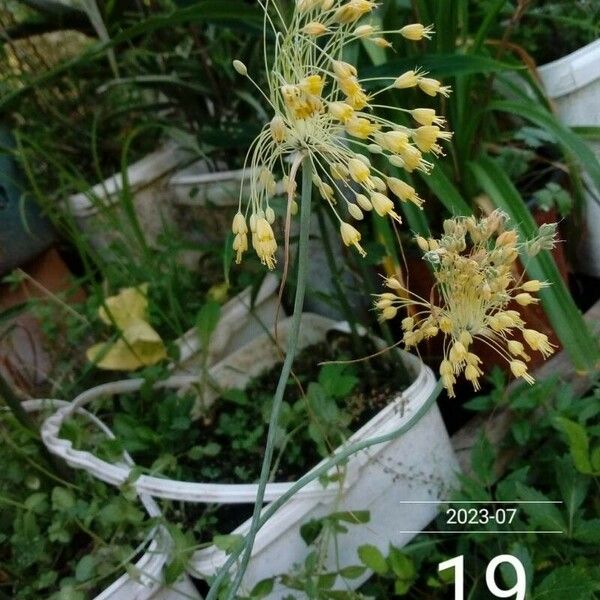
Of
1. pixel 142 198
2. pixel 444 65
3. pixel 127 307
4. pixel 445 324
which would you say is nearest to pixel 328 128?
pixel 445 324

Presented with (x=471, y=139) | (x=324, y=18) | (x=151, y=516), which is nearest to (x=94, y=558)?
(x=151, y=516)

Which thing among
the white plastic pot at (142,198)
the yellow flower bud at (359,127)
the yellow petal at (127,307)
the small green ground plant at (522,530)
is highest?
the yellow flower bud at (359,127)

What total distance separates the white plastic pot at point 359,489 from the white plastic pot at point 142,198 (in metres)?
0.33

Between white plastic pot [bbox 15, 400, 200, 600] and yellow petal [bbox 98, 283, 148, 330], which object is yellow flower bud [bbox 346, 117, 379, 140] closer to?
white plastic pot [bbox 15, 400, 200, 600]

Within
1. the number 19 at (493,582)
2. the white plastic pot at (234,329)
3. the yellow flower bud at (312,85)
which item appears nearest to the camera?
the yellow flower bud at (312,85)

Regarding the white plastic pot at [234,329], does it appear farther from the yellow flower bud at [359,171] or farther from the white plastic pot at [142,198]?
the yellow flower bud at [359,171]

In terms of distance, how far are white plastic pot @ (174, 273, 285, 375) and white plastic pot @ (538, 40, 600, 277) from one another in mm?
418

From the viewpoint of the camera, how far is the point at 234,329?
0.86m

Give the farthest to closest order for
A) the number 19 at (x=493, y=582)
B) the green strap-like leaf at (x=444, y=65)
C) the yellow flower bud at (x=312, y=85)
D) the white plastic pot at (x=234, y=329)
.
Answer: the white plastic pot at (x=234, y=329)
the green strap-like leaf at (x=444, y=65)
the number 19 at (x=493, y=582)
the yellow flower bud at (x=312, y=85)

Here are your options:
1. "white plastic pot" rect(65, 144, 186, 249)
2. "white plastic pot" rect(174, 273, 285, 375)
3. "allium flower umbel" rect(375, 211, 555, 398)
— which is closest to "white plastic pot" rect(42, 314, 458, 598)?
"white plastic pot" rect(174, 273, 285, 375)

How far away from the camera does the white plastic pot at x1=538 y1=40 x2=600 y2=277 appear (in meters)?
0.83

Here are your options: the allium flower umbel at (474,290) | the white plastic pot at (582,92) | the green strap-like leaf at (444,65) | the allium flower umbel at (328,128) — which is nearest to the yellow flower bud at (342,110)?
the allium flower umbel at (328,128)

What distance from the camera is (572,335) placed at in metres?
0.65

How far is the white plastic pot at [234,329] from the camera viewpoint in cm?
81
